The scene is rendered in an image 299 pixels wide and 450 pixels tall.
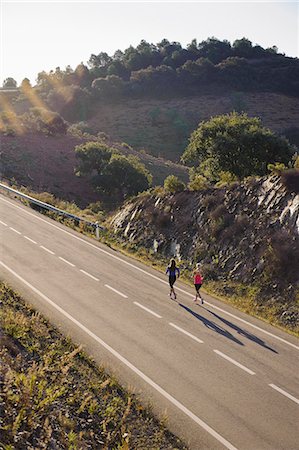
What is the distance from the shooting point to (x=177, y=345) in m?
13.3

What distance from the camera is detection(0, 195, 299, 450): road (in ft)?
32.0

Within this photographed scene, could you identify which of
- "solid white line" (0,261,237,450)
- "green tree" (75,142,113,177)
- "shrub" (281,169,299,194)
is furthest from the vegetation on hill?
"green tree" (75,142,113,177)

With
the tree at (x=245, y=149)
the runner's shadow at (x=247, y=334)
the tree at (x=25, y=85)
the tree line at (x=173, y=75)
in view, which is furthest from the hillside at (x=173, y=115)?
the runner's shadow at (x=247, y=334)

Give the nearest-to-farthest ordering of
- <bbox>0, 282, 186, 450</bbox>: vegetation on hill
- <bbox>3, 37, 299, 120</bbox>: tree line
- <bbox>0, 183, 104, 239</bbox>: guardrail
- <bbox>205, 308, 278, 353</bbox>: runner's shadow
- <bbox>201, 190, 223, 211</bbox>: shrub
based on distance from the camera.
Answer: <bbox>0, 282, 186, 450</bbox>: vegetation on hill < <bbox>205, 308, 278, 353</bbox>: runner's shadow < <bbox>201, 190, 223, 211</bbox>: shrub < <bbox>0, 183, 104, 239</bbox>: guardrail < <bbox>3, 37, 299, 120</bbox>: tree line

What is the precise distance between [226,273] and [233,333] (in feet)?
18.9

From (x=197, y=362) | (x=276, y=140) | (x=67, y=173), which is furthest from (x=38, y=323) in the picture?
(x=67, y=173)

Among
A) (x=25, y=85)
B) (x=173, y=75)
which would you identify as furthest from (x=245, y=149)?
(x=25, y=85)

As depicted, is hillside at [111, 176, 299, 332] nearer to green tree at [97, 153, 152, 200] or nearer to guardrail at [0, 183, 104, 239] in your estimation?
guardrail at [0, 183, 104, 239]

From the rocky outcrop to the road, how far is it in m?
2.57

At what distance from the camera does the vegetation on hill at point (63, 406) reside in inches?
328

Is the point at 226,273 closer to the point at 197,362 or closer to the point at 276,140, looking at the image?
the point at 197,362

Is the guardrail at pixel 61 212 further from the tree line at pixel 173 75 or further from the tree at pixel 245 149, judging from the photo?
the tree line at pixel 173 75

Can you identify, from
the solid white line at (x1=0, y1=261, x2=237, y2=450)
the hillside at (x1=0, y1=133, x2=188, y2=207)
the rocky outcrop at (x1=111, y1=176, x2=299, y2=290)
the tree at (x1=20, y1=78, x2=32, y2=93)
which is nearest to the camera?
the solid white line at (x1=0, y1=261, x2=237, y2=450)

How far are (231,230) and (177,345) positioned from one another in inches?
372
